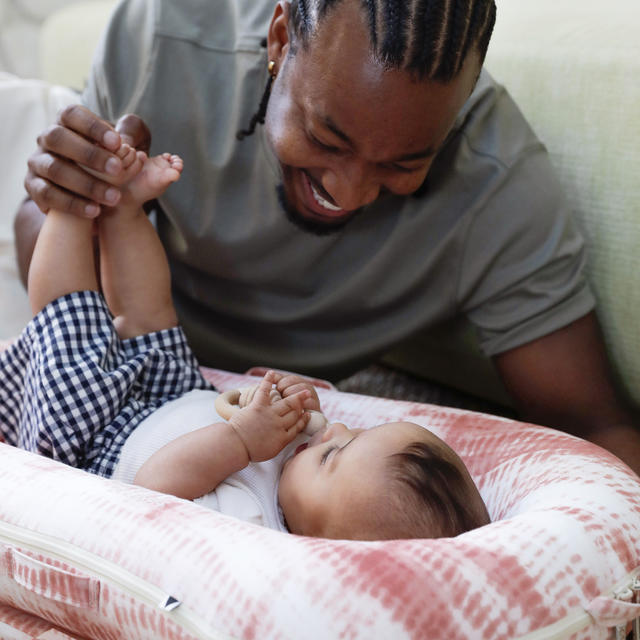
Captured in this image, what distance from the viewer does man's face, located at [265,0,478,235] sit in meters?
0.88

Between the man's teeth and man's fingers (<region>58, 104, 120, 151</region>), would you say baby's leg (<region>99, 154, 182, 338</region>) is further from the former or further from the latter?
the man's teeth

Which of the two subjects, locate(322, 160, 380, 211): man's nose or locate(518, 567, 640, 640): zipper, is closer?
locate(518, 567, 640, 640): zipper

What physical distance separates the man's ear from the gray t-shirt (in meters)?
0.12

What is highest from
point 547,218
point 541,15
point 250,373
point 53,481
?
point 541,15

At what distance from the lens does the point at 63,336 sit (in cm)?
101

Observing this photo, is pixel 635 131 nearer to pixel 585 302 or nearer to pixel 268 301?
pixel 585 302

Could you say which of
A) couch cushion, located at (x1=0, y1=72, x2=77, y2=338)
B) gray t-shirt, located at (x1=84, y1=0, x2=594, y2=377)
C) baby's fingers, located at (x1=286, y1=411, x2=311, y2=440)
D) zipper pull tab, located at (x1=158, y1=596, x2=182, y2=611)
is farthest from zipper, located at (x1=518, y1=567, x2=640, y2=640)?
couch cushion, located at (x1=0, y1=72, x2=77, y2=338)

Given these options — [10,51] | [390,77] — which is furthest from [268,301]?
[10,51]

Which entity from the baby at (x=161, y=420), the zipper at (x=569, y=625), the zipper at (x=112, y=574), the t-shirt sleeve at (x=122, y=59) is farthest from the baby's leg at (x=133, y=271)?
the zipper at (x=569, y=625)

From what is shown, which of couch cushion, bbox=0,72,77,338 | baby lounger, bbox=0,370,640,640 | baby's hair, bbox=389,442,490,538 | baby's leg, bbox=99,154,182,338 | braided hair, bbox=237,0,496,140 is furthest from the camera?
couch cushion, bbox=0,72,77,338

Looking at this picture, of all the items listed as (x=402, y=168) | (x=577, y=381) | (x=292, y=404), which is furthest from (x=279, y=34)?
(x=577, y=381)

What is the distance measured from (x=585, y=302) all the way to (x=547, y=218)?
120 millimetres

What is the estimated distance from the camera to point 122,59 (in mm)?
1267

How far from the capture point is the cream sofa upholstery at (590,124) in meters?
1.14
